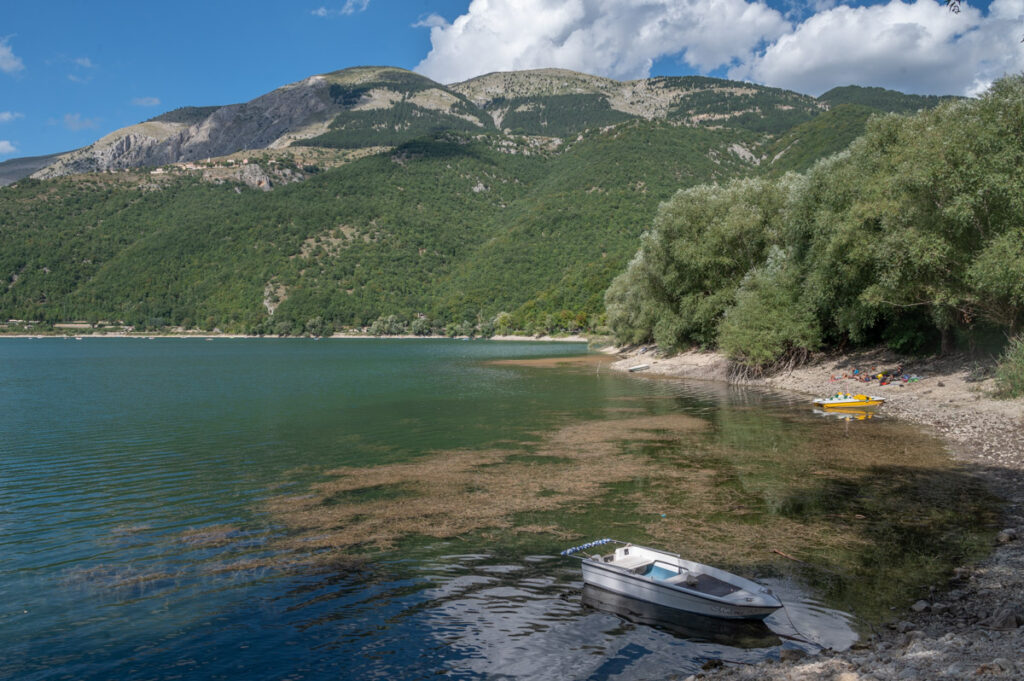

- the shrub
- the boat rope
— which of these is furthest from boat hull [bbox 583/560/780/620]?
the shrub

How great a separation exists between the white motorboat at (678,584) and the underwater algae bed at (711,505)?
1.97m

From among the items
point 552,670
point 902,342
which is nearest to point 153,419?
point 552,670

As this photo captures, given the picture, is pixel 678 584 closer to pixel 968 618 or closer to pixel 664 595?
pixel 664 595

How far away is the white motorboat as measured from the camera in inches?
432

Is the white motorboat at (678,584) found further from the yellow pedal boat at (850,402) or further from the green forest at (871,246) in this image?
the yellow pedal boat at (850,402)

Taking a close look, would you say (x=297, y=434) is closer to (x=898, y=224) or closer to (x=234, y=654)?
(x=234, y=654)

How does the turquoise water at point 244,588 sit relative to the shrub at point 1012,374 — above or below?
below

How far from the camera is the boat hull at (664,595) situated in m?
10.9

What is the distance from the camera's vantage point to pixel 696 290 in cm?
6325

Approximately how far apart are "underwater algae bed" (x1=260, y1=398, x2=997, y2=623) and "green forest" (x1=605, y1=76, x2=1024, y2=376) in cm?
1080

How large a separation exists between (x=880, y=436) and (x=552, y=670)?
2529cm

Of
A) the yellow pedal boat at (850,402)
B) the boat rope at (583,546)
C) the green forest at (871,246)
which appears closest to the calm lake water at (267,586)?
the boat rope at (583,546)

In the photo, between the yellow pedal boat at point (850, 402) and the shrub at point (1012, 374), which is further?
the yellow pedal boat at point (850, 402)

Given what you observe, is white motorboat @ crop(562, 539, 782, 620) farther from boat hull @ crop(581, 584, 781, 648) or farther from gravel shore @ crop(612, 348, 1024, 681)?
gravel shore @ crop(612, 348, 1024, 681)
